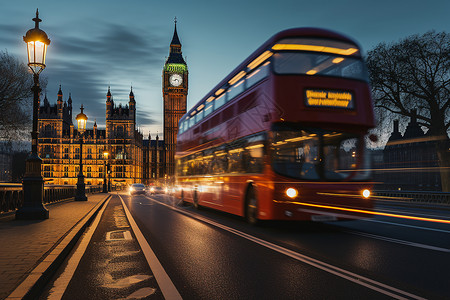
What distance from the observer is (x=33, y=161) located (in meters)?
12.2

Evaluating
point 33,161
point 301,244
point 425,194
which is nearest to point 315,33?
point 301,244

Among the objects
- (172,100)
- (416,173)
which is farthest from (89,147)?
(416,173)

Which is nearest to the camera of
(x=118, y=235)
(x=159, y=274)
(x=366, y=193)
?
(x=159, y=274)

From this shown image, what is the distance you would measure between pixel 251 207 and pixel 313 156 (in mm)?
2385

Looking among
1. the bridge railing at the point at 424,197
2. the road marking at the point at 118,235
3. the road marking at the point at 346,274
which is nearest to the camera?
the road marking at the point at 346,274

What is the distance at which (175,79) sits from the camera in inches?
5502

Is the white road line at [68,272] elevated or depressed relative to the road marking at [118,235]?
elevated

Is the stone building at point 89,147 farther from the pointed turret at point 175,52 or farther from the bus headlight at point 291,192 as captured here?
the bus headlight at point 291,192

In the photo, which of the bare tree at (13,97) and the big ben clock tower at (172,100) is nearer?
the bare tree at (13,97)

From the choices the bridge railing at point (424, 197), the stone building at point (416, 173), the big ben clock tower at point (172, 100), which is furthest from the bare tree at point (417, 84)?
the big ben clock tower at point (172, 100)

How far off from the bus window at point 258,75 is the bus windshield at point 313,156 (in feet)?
4.57

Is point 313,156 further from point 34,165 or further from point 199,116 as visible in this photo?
point 34,165

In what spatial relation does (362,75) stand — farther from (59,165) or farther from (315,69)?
(59,165)

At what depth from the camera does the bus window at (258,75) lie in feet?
32.5
